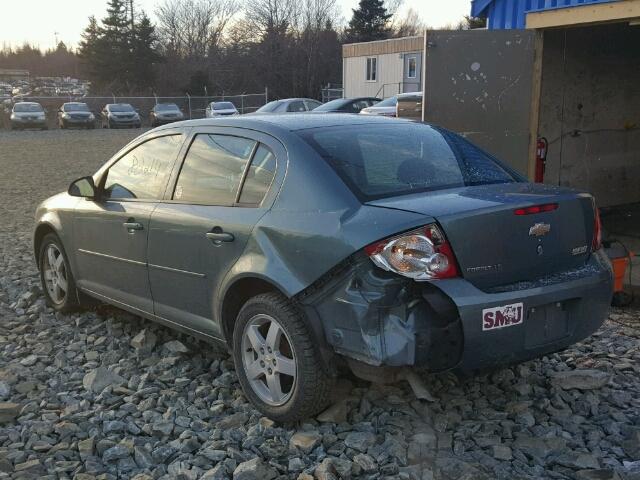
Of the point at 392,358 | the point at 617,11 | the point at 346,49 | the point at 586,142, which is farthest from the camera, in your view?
the point at 346,49

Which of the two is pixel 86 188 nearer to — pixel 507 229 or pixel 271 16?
pixel 507 229

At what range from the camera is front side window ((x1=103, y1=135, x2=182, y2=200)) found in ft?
15.1

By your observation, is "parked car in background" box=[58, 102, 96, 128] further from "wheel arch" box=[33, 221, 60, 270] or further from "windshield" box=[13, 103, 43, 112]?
"wheel arch" box=[33, 221, 60, 270]

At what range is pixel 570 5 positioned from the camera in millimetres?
7684

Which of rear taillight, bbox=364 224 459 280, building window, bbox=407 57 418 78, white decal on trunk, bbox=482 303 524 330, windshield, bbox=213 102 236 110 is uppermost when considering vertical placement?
building window, bbox=407 57 418 78

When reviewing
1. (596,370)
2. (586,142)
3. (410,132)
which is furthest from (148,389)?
(586,142)

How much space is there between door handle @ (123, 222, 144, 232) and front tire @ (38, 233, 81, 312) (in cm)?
114

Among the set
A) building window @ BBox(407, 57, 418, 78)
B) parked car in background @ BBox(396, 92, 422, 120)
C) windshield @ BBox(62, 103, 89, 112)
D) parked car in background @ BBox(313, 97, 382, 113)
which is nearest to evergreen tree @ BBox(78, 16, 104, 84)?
windshield @ BBox(62, 103, 89, 112)

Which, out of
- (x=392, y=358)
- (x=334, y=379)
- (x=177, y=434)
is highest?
(x=392, y=358)

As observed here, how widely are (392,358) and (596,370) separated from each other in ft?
5.72

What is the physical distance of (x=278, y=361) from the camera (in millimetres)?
3664

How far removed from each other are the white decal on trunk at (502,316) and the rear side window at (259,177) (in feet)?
4.50

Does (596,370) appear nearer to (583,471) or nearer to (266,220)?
(583,471)

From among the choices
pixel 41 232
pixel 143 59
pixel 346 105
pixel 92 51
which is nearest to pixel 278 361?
pixel 41 232
